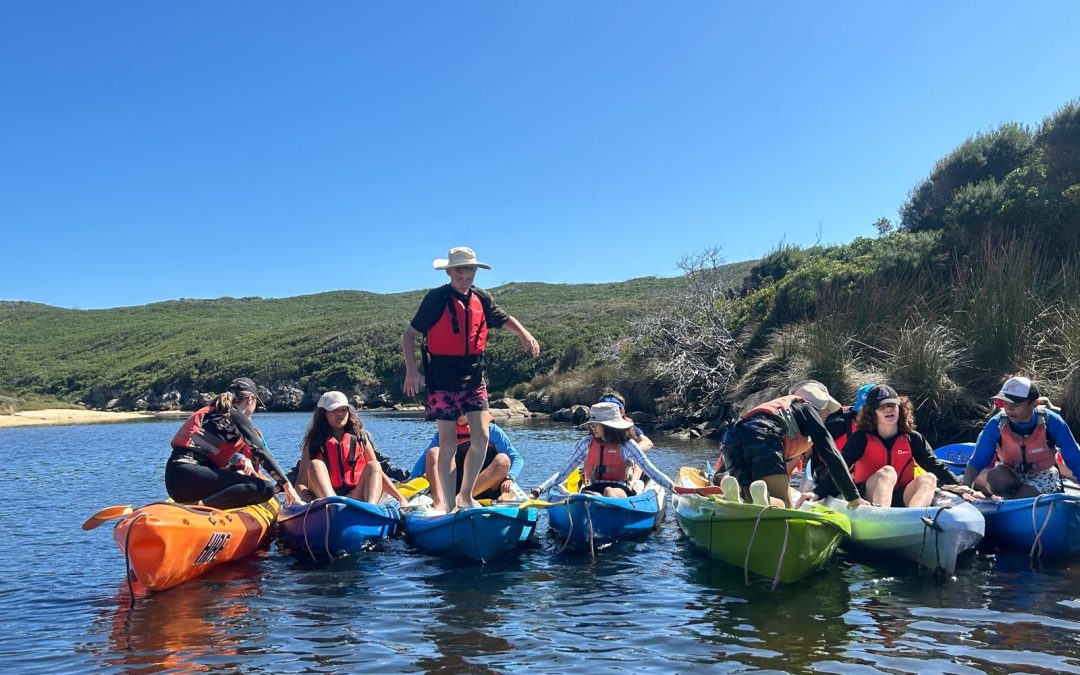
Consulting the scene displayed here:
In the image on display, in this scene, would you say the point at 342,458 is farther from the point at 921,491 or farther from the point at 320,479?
the point at 921,491

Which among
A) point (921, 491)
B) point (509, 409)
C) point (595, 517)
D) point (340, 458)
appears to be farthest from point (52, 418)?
point (921, 491)

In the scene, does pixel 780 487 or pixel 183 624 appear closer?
pixel 183 624

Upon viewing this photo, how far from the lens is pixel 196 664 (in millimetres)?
5387

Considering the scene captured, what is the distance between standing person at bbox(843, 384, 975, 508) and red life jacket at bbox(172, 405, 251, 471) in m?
6.33

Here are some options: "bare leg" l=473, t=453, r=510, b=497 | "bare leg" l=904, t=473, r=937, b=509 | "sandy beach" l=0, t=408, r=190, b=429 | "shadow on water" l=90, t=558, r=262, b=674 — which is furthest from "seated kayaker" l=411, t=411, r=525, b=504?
"sandy beach" l=0, t=408, r=190, b=429

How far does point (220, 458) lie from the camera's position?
338 inches

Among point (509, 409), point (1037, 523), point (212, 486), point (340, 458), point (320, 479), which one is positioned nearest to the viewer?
point (1037, 523)

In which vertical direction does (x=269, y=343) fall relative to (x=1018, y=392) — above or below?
above

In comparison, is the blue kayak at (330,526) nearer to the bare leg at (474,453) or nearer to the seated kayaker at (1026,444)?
the bare leg at (474,453)

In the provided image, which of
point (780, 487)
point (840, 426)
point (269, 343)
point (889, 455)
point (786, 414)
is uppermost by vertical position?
point (269, 343)

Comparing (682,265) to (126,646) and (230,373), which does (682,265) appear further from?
(230,373)

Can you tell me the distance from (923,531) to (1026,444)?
2.18 metres

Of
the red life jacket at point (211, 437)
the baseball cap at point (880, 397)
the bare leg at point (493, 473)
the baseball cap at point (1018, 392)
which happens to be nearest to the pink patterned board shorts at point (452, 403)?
the bare leg at point (493, 473)

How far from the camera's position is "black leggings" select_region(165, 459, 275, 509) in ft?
27.1
